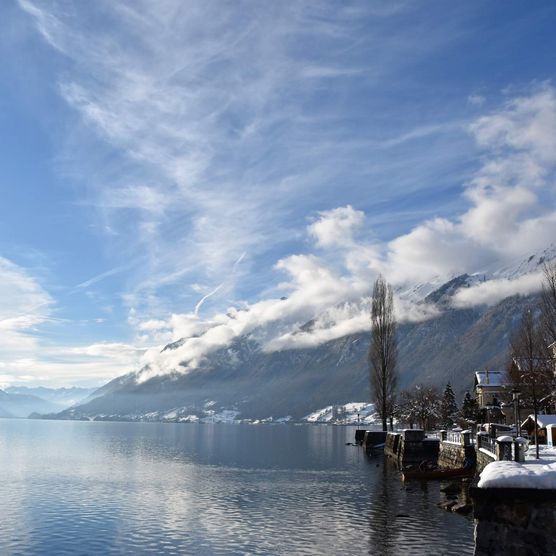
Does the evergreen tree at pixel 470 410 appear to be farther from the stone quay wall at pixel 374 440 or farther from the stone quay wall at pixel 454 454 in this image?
the stone quay wall at pixel 454 454

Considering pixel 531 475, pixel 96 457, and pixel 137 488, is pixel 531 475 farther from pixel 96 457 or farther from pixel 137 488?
pixel 96 457

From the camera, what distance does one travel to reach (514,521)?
16969 mm

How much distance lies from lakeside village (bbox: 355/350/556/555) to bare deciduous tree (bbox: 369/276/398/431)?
7.31 metres

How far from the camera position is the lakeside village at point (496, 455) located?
1689cm

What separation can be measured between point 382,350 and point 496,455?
2578 inches

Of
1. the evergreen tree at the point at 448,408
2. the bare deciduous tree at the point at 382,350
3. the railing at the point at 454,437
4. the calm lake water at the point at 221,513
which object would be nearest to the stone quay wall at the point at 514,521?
the calm lake water at the point at 221,513

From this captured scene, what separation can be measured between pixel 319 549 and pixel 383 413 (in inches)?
3046

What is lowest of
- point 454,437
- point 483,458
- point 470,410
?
point 483,458

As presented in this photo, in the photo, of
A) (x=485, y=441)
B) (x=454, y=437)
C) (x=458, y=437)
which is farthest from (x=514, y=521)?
(x=454, y=437)

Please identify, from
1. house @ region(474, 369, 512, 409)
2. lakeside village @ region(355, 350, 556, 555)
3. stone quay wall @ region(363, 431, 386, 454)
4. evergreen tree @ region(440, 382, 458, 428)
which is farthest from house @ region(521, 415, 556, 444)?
evergreen tree @ region(440, 382, 458, 428)

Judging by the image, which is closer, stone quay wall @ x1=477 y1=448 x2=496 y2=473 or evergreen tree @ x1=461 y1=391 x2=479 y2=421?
stone quay wall @ x1=477 y1=448 x2=496 y2=473

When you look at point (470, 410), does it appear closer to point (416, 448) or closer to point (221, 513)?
point (416, 448)

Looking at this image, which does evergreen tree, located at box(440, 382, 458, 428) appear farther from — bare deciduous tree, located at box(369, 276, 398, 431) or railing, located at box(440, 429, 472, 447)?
railing, located at box(440, 429, 472, 447)

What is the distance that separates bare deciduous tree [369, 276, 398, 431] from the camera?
110 m
